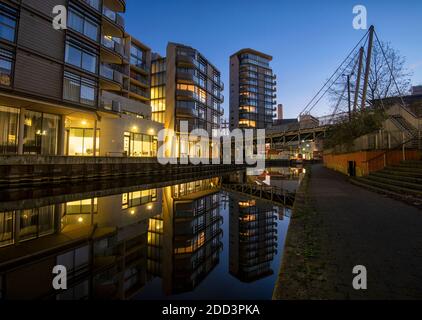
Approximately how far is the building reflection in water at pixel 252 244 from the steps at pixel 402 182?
18.3ft

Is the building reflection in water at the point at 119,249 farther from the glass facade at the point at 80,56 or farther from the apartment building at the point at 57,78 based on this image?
the glass facade at the point at 80,56

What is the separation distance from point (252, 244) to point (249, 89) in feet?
364

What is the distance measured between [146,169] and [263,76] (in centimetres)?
10353

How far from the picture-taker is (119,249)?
450 cm

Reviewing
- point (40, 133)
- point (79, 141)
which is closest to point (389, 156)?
point (40, 133)

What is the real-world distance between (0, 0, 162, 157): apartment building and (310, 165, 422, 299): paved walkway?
73.7ft

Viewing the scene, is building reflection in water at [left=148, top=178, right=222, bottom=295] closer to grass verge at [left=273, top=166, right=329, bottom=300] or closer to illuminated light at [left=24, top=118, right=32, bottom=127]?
grass verge at [left=273, top=166, right=329, bottom=300]

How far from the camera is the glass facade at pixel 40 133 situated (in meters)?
19.1

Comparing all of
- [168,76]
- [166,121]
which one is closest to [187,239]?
[166,121]

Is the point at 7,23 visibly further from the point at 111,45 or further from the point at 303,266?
the point at 303,266

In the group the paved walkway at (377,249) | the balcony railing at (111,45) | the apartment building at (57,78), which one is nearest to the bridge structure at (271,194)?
the paved walkway at (377,249)

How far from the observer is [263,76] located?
366ft
